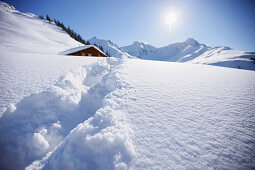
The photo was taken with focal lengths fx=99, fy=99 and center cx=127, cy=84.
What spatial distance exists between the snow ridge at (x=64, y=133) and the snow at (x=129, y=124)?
11 mm

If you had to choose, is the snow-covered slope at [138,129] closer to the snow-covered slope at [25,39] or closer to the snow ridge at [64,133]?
the snow ridge at [64,133]

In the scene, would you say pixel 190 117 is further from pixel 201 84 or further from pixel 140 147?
pixel 201 84

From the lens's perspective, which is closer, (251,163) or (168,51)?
(251,163)

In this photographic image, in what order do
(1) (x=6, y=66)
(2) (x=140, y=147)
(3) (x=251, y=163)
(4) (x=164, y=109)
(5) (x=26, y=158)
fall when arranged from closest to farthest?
(3) (x=251, y=163) < (2) (x=140, y=147) < (5) (x=26, y=158) < (4) (x=164, y=109) < (1) (x=6, y=66)

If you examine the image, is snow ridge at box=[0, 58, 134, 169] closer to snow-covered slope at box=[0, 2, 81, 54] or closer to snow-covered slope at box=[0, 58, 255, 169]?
snow-covered slope at box=[0, 58, 255, 169]

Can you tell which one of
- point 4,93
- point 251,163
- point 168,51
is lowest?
point 251,163

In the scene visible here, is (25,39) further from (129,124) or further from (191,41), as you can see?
(191,41)

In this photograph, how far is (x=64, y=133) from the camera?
1878mm

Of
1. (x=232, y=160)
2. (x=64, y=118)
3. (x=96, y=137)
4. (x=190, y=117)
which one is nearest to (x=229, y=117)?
(x=190, y=117)

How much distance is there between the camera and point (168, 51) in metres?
189

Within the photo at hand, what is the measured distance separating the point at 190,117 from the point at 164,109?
1.36ft

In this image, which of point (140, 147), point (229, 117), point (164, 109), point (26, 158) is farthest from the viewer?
point (164, 109)

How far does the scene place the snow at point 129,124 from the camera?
118 cm

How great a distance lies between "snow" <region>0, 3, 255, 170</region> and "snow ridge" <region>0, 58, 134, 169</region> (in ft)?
0.04
